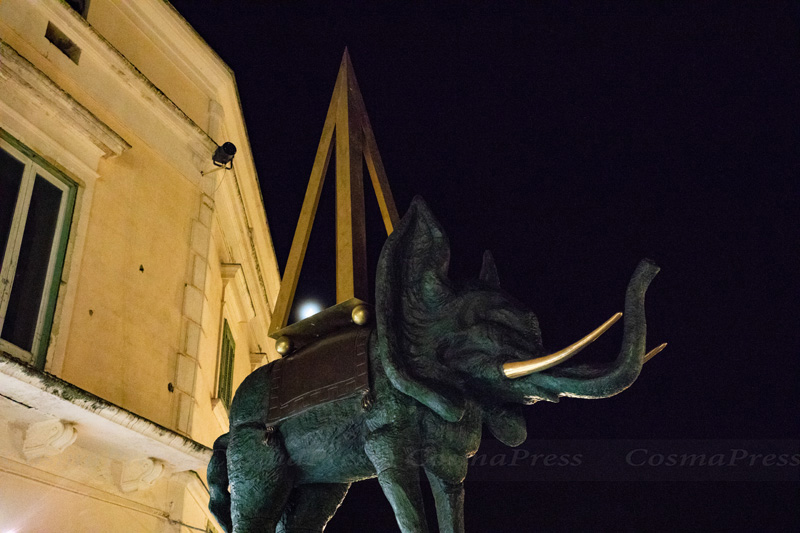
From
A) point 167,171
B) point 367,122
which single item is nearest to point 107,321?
point 167,171

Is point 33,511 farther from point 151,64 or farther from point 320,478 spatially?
point 151,64

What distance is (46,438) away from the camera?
6586 millimetres

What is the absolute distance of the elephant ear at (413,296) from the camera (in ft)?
10.7

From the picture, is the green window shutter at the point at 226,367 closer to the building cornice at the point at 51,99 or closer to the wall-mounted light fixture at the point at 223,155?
the wall-mounted light fixture at the point at 223,155

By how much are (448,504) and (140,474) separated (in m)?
4.97

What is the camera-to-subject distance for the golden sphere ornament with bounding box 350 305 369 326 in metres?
3.57

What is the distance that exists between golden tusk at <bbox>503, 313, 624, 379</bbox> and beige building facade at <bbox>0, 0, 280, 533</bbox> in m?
4.14

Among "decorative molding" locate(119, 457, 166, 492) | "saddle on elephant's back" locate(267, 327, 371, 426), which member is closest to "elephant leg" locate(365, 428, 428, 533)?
"saddle on elephant's back" locate(267, 327, 371, 426)

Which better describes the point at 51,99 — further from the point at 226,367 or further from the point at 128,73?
the point at 226,367

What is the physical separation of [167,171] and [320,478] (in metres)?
6.50

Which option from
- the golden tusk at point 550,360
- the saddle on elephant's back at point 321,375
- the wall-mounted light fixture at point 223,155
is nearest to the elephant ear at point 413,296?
the saddle on elephant's back at point 321,375

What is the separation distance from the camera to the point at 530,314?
3.44 m

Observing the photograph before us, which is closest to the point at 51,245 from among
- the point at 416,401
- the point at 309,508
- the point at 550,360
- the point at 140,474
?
the point at 140,474

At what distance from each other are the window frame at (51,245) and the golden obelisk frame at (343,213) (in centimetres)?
356
